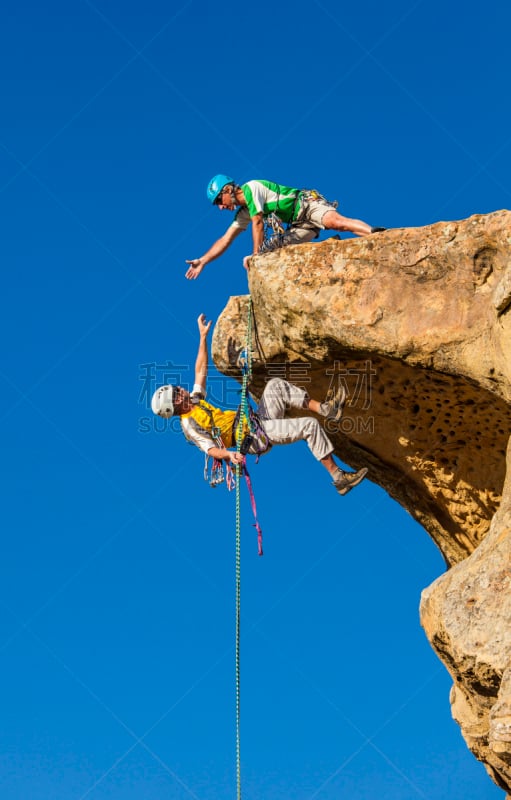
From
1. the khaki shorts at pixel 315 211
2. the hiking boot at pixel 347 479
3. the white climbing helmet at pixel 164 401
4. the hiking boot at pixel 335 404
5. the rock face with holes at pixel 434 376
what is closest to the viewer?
the rock face with holes at pixel 434 376

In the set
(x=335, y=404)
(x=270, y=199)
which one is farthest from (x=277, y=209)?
(x=335, y=404)

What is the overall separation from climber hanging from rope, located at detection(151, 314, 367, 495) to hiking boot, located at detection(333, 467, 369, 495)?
27mm

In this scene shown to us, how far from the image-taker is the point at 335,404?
1530 centimetres

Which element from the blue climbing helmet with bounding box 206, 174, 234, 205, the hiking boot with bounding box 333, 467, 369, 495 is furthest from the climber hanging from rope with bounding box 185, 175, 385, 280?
the hiking boot with bounding box 333, 467, 369, 495

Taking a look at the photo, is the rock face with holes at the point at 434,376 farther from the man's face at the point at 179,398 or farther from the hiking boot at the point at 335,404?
the man's face at the point at 179,398

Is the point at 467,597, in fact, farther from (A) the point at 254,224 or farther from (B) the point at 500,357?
(A) the point at 254,224

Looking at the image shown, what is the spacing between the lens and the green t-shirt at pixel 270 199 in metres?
15.4

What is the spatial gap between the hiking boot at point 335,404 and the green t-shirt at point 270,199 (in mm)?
1943

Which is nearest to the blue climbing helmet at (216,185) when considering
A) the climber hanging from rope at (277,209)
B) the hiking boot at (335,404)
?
the climber hanging from rope at (277,209)

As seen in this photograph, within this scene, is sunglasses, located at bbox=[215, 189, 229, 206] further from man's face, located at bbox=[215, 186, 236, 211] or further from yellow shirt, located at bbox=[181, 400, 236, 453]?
yellow shirt, located at bbox=[181, 400, 236, 453]

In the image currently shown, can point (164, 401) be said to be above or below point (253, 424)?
below

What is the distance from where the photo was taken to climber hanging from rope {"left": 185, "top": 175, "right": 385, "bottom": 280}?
50.5 feet

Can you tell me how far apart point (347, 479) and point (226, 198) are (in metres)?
3.36

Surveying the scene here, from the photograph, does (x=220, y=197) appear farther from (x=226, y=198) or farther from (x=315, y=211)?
(x=315, y=211)
